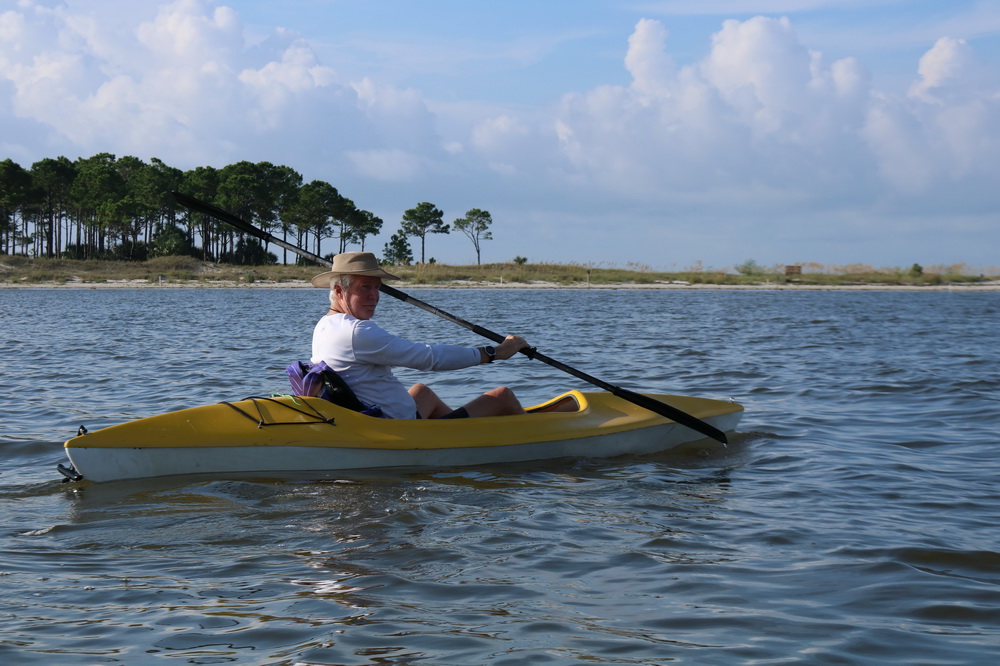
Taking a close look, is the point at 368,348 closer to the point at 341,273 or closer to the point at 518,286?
the point at 341,273

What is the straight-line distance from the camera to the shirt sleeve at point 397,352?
5594mm

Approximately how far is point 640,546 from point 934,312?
27.7 meters

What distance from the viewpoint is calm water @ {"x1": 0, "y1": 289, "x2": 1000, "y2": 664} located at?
3330 mm

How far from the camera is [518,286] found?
55094 mm

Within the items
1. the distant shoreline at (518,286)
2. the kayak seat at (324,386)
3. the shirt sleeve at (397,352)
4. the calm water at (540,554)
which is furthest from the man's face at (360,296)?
the distant shoreline at (518,286)

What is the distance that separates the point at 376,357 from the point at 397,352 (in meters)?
0.16

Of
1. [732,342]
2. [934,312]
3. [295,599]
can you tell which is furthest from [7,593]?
[934,312]

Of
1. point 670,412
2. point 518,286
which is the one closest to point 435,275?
point 518,286

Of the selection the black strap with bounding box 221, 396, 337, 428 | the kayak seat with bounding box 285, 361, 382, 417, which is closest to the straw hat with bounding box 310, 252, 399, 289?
the kayak seat with bounding box 285, 361, 382, 417

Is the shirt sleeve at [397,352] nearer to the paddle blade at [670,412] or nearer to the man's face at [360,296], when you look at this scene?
the man's face at [360,296]

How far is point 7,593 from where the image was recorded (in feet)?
12.2

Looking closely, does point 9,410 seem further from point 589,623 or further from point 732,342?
point 732,342

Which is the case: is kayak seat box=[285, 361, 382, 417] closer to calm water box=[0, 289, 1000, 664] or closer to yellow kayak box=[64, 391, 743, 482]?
yellow kayak box=[64, 391, 743, 482]

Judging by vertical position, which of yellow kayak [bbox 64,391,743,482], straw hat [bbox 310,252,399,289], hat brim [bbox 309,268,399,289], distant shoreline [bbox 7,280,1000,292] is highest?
distant shoreline [bbox 7,280,1000,292]
